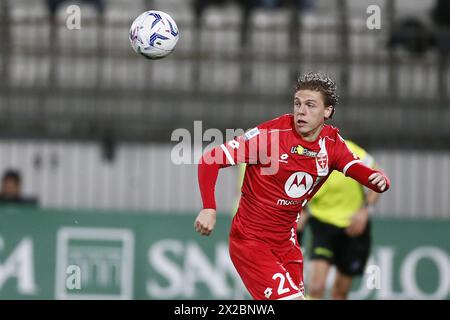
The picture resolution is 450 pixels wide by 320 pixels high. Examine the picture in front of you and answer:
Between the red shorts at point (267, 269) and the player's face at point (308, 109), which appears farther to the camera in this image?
the red shorts at point (267, 269)

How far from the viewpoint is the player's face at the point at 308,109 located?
782 cm

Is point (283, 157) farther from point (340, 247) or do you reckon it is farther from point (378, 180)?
point (340, 247)

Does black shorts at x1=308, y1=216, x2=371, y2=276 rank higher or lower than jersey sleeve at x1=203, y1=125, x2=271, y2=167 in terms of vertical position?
lower

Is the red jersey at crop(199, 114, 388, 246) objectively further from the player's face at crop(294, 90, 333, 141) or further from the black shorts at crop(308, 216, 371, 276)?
the black shorts at crop(308, 216, 371, 276)

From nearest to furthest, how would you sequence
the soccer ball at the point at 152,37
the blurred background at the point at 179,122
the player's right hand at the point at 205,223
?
the player's right hand at the point at 205,223, the soccer ball at the point at 152,37, the blurred background at the point at 179,122

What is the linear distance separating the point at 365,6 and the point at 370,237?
4.22m

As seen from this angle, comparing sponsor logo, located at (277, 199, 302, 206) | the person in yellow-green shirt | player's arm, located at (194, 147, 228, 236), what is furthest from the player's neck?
the person in yellow-green shirt

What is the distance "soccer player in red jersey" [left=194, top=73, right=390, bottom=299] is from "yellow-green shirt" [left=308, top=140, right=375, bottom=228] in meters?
2.98

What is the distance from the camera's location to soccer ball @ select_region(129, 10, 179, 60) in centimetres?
864

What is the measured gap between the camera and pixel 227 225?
12.7 metres

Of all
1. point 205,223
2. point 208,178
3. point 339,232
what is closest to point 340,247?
point 339,232

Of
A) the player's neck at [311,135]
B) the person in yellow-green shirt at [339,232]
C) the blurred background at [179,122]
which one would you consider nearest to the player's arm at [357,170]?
the player's neck at [311,135]

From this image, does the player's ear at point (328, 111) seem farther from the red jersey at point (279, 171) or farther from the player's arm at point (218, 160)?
the player's arm at point (218, 160)

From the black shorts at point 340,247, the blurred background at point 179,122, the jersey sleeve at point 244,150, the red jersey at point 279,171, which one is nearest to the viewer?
the jersey sleeve at point 244,150
